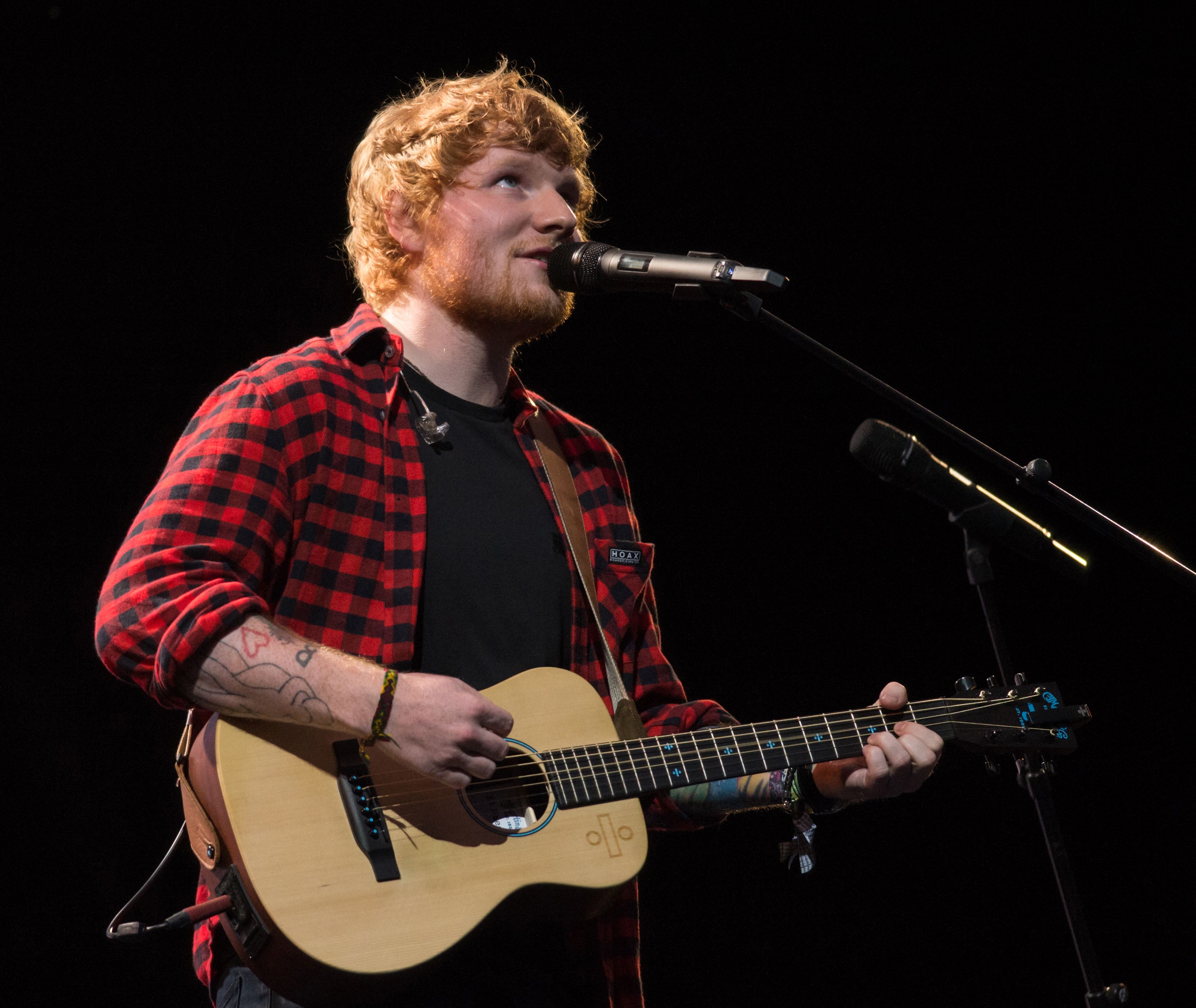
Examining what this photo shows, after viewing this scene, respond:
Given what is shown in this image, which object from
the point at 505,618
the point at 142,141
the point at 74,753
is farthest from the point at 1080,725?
the point at 142,141

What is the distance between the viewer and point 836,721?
2375 millimetres

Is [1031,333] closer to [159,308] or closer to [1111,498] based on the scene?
[1111,498]

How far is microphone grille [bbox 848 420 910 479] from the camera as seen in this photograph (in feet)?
6.29

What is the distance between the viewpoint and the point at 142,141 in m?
3.30

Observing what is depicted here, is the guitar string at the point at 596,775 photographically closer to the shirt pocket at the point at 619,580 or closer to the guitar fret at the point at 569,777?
the guitar fret at the point at 569,777

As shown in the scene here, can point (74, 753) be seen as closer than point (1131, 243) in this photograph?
Yes

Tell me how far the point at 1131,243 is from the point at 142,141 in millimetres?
3649

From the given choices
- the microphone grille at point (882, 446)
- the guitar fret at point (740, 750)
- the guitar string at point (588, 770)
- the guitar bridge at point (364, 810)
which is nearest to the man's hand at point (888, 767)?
the guitar string at point (588, 770)

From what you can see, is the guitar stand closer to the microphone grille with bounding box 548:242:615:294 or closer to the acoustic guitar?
the acoustic guitar

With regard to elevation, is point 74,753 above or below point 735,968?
above

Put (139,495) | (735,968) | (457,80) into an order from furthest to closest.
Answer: (735,968) → (139,495) → (457,80)

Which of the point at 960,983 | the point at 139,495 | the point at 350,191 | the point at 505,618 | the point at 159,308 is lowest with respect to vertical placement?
the point at 960,983

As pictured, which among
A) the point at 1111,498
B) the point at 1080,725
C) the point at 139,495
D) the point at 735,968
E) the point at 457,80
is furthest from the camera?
the point at 1111,498

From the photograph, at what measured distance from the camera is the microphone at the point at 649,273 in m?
1.85
